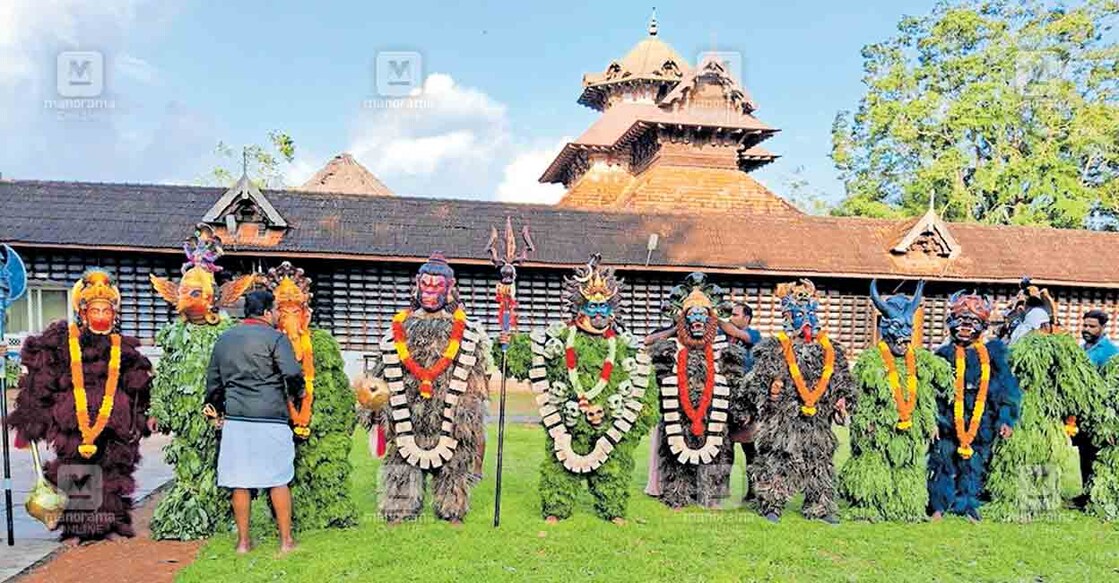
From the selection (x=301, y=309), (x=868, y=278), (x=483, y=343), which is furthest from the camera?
(x=868, y=278)

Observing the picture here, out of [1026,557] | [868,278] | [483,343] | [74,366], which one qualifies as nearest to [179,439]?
[74,366]

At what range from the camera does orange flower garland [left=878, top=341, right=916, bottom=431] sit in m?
6.04

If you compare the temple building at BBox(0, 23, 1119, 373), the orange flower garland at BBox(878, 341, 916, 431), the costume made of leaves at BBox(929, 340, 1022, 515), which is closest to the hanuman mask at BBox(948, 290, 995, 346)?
the costume made of leaves at BBox(929, 340, 1022, 515)

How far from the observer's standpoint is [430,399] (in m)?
5.73

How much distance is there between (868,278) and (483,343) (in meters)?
11.3

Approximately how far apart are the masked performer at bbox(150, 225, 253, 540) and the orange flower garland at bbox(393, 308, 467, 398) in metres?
1.13

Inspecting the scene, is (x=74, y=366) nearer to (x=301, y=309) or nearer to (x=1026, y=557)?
(x=301, y=309)

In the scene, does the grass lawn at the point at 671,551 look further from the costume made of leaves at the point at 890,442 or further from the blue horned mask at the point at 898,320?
the blue horned mask at the point at 898,320

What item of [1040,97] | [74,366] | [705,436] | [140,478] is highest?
[1040,97]

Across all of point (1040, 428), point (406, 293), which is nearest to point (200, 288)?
point (1040, 428)

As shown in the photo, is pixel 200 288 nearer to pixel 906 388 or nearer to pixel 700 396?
pixel 700 396

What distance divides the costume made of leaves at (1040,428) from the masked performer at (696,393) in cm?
230

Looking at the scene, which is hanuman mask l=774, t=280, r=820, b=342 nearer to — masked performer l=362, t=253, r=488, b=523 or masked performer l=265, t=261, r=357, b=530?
masked performer l=362, t=253, r=488, b=523

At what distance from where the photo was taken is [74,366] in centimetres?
513
